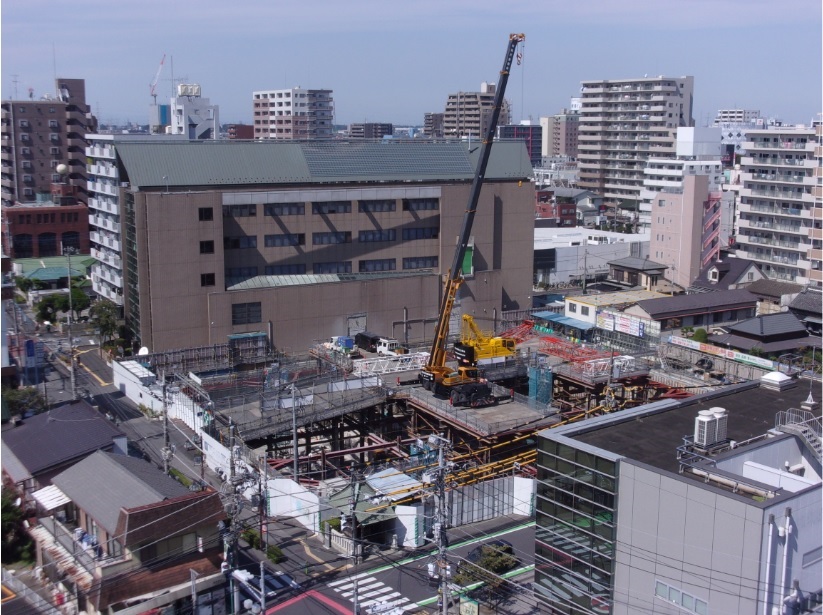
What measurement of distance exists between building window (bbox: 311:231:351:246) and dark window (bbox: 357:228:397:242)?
1.52ft

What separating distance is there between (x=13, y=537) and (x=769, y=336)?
2414cm

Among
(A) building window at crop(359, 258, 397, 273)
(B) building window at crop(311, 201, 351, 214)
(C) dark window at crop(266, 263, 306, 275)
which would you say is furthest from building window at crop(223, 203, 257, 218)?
(A) building window at crop(359, 258, 397, 273)

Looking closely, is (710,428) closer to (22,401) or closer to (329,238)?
(22,401)

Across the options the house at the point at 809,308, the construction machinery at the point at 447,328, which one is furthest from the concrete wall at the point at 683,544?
the house at the point at 809,308

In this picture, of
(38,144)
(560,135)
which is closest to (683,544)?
(38,144)

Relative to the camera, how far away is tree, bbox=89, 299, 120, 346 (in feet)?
102

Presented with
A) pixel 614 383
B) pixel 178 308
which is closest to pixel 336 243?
pixel 178 308

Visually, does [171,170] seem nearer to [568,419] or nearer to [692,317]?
[568,419]

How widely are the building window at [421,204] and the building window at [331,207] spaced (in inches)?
88.6

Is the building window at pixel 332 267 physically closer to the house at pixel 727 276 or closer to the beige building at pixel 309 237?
the beige building at pixel 309 237

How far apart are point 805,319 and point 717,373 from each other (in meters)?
8.05

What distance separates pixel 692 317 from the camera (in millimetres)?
32938

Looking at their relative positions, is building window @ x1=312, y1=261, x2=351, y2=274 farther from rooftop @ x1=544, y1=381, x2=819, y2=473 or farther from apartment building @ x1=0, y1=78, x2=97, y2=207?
apartment building @ x1=0, y1=78, x2=97, y2=207

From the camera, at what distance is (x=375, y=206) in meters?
31.8
